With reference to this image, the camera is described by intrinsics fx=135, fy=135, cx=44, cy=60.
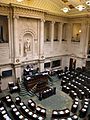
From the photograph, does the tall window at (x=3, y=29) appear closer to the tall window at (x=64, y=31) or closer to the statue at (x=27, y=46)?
the statue at (x=27, y=46)

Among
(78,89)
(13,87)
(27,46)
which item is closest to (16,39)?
(27,46)

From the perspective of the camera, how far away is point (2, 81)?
14.9 m

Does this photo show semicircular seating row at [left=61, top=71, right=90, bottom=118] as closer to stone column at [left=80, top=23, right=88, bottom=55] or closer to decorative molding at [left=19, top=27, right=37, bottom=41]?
stone column at [left=80, top=23, right=88, bottom=55]

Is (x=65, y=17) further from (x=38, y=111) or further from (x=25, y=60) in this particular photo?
(x=38, y=111)

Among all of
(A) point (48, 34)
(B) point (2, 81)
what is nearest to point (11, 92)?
(B) point (2, 81)

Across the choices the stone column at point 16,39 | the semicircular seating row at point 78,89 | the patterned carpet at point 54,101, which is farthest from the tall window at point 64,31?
the patterned carpet at point 54,101

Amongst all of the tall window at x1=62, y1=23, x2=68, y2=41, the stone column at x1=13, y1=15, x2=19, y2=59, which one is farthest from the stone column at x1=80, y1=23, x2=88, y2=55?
the stone column at x1=13, y1=15, x2=19, y2=59

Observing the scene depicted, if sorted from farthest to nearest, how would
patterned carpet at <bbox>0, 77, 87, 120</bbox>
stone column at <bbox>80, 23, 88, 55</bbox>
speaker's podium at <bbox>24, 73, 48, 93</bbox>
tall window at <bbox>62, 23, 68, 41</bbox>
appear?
tall window at <bbox>62, 23, 68, 41</bbox> < stone column at <bbox>80, 23, 88, 55</bbox> < speaker's podium at <bbox>24, 73, 48, 93</bbox> < patterned carpet at <bbox>0, 77, 87, 120</bbox>

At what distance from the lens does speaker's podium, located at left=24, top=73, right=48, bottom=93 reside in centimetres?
1446

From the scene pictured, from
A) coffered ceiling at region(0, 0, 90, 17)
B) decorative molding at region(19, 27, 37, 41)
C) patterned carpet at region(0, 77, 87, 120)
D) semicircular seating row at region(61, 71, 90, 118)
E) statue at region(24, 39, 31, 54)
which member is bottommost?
patterned carpet at region(0, 77, 87, 120)

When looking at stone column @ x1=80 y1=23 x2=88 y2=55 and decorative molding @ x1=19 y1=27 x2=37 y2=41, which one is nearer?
decorative molding @ x1=19 y1=27 x2=37 y2=41

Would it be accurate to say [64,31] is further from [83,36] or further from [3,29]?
[3,29]

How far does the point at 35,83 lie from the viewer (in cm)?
1495

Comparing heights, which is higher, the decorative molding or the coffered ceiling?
the coffered ceiling
